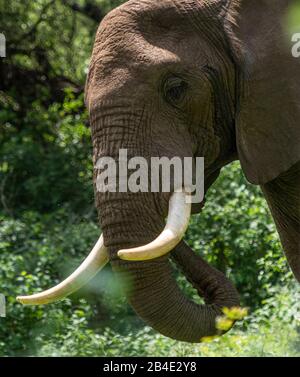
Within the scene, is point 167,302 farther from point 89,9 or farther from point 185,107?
point 89,9

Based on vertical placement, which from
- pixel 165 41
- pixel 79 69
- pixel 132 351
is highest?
pixel 79 69

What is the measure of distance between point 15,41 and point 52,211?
1747 millimetres

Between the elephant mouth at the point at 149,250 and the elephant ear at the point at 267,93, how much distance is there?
0.38 metres

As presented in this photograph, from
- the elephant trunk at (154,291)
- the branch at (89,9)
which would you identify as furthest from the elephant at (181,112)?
the branch at (89,9)

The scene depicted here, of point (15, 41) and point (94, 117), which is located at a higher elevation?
point (15, 41)

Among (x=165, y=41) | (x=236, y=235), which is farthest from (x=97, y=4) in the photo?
(x=165, y=41)

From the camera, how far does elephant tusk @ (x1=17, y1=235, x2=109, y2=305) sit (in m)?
4.62

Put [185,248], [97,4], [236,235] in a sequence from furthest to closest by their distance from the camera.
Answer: [97,4], [236,235], [185,248]

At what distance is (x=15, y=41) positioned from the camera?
10000 millimetres

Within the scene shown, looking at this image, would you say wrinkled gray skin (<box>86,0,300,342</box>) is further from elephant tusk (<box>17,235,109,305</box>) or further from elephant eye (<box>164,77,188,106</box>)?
elephant tusk (<box>17,235,109,305</box>)

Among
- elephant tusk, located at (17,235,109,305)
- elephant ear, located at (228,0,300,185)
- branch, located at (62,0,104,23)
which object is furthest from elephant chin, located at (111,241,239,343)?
branch, located at (62,0,104,23)

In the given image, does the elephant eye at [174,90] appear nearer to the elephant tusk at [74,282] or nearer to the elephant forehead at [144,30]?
the elephant forehead at [144,30]

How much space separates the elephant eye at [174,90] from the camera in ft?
14.8

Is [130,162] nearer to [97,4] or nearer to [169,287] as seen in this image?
[169,287]
